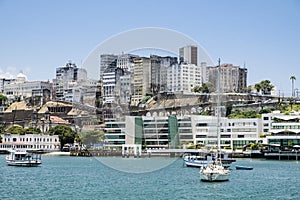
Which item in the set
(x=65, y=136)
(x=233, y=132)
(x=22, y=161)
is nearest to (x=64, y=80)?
(x=65, y=136)

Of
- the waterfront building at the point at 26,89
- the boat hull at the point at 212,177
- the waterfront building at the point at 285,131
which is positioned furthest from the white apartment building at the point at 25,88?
the boat hull at the point at 212,177

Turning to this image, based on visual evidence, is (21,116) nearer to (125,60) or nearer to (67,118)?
(67,118)

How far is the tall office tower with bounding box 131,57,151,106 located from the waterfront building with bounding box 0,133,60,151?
1940 inches

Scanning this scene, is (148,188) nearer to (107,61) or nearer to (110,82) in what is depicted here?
(110,82)

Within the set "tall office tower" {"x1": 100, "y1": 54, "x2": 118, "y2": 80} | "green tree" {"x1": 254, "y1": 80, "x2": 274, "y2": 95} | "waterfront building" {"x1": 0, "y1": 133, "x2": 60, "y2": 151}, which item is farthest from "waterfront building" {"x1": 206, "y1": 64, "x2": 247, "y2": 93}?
"tall office tower" {"x1": 100, "y1": 54, "x2": 118, "y2": 80}

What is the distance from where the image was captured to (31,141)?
2729 inches

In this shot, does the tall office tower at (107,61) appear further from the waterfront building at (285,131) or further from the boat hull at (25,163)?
the waterfront building at (285,131)

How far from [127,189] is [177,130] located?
9.43m

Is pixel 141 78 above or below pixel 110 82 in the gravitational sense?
below

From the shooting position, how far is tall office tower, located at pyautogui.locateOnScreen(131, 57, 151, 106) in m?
18.6

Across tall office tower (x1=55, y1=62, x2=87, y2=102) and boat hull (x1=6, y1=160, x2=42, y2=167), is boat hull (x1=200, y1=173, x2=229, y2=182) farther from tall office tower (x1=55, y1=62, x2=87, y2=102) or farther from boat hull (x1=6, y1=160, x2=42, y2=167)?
tall office tower (x1=55, y1=62, x2=87, y2=102)

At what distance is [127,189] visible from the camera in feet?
70.9

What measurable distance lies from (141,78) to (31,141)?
5200 centimetres

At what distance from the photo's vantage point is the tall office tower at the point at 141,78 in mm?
18623
